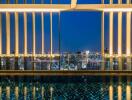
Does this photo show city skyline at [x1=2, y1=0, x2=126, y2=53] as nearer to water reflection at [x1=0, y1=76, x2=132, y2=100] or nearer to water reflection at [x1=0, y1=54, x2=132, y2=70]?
water reflection at [x1=0, y1=54, x2=132, y2=70]

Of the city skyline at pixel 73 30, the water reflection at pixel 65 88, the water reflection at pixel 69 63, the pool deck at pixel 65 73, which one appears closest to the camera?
the water reflection at pixel 65 88

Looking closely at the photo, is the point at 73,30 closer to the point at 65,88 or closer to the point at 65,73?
the point at 65,73

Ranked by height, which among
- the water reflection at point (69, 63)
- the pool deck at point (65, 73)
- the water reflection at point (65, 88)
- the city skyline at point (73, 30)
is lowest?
the water reflection at point (65, 88)

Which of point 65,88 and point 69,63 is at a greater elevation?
point 69,63

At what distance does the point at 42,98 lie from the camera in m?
12.4

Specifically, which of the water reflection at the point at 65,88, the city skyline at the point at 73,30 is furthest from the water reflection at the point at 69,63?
the water reflection at the point at 65,88

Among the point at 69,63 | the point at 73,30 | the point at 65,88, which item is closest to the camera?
the point at 65,88

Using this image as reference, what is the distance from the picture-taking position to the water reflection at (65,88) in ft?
42.0

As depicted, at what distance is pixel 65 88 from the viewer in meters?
14.7

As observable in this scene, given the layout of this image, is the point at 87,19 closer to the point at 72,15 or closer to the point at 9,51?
the point at 72,15

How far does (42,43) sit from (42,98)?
864 cm

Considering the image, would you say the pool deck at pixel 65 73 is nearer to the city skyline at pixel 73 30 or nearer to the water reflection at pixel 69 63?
the water reflection at pixel 69 63

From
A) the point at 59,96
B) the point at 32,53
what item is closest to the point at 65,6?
the point at 32,53

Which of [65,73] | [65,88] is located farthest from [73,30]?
[65,88]
